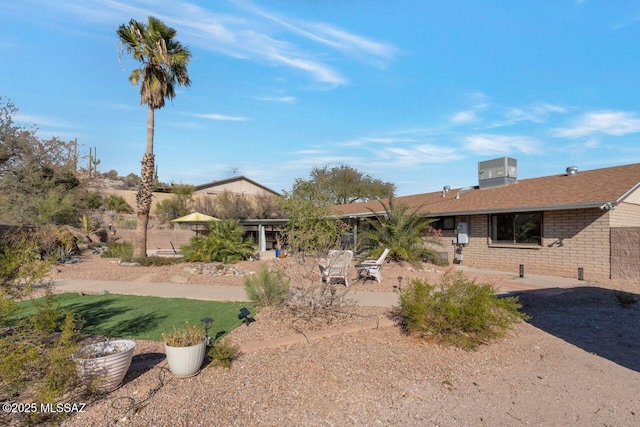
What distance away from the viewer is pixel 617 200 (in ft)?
37.6

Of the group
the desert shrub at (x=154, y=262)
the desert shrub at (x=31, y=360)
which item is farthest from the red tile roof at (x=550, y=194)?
the desert shrub at (x=31, y=360)

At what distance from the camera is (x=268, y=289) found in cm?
679

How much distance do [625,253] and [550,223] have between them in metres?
2.47

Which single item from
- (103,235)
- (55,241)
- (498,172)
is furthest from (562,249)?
(103,235)

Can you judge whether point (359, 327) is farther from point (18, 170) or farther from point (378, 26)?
point (18, 170)

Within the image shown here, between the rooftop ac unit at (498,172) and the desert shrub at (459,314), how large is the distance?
1464cm

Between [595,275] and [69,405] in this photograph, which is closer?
[69,405]

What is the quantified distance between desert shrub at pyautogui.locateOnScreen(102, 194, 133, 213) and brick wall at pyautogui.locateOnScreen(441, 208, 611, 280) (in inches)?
1211

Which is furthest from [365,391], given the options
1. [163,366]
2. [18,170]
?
[18,170]

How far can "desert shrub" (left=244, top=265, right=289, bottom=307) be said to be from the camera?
6637 millimetres

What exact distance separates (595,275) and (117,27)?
765 inches

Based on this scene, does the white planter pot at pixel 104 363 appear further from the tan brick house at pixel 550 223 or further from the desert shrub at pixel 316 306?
the tan brick house at pixel 550 223

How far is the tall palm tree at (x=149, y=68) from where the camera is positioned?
14711 mm

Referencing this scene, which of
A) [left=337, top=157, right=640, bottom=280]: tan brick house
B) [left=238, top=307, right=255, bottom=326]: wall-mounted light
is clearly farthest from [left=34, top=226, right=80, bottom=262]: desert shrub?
[left=337, top=157, right=640, bottom=280]: tan brick house
